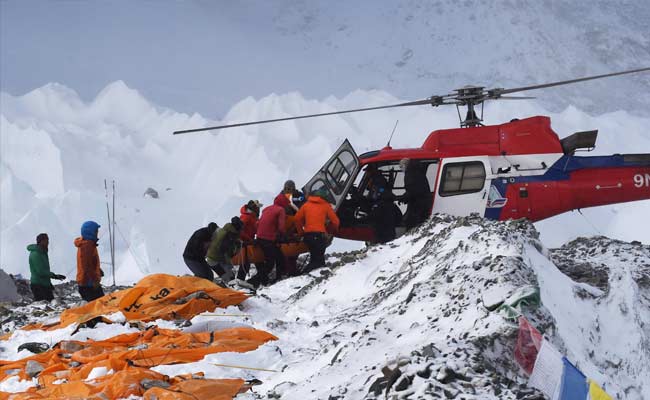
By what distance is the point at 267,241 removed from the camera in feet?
24.8

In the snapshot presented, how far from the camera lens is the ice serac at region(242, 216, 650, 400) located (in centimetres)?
325

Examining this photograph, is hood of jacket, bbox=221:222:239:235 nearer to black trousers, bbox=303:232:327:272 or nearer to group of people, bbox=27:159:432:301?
group of people, bbox=27:159:432:301

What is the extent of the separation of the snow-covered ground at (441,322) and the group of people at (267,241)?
78 cm

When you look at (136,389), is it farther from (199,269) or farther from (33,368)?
(199,269)

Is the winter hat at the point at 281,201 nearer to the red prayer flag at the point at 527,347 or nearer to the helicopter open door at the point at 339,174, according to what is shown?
the helicopter open door at the point at 339,174

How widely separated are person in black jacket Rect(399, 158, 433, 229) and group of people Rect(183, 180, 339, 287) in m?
0.80

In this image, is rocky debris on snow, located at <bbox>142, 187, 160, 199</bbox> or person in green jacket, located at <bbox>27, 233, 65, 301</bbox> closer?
person in green jacket, located at <bbox>27, 233, 65, 301</bbox>

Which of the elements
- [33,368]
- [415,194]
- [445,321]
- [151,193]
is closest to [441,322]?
[445,321]

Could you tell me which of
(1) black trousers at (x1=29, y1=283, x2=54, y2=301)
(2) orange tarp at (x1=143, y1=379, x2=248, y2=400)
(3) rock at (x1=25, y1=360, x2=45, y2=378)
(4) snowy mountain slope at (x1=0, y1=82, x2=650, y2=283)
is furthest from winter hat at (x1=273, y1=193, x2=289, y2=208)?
(4) snowy mountain slope at (x1=0, y1=82, x2=650, y2=283)

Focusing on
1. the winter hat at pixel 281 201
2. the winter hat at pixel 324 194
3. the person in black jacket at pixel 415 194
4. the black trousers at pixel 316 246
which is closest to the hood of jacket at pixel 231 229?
the winter hat at pixel 281 201

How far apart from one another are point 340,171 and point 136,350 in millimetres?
3946

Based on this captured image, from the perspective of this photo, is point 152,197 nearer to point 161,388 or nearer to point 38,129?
point 38,129

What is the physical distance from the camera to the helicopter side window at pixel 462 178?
299 inches

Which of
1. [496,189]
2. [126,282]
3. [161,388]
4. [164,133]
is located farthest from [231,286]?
[164,133]
